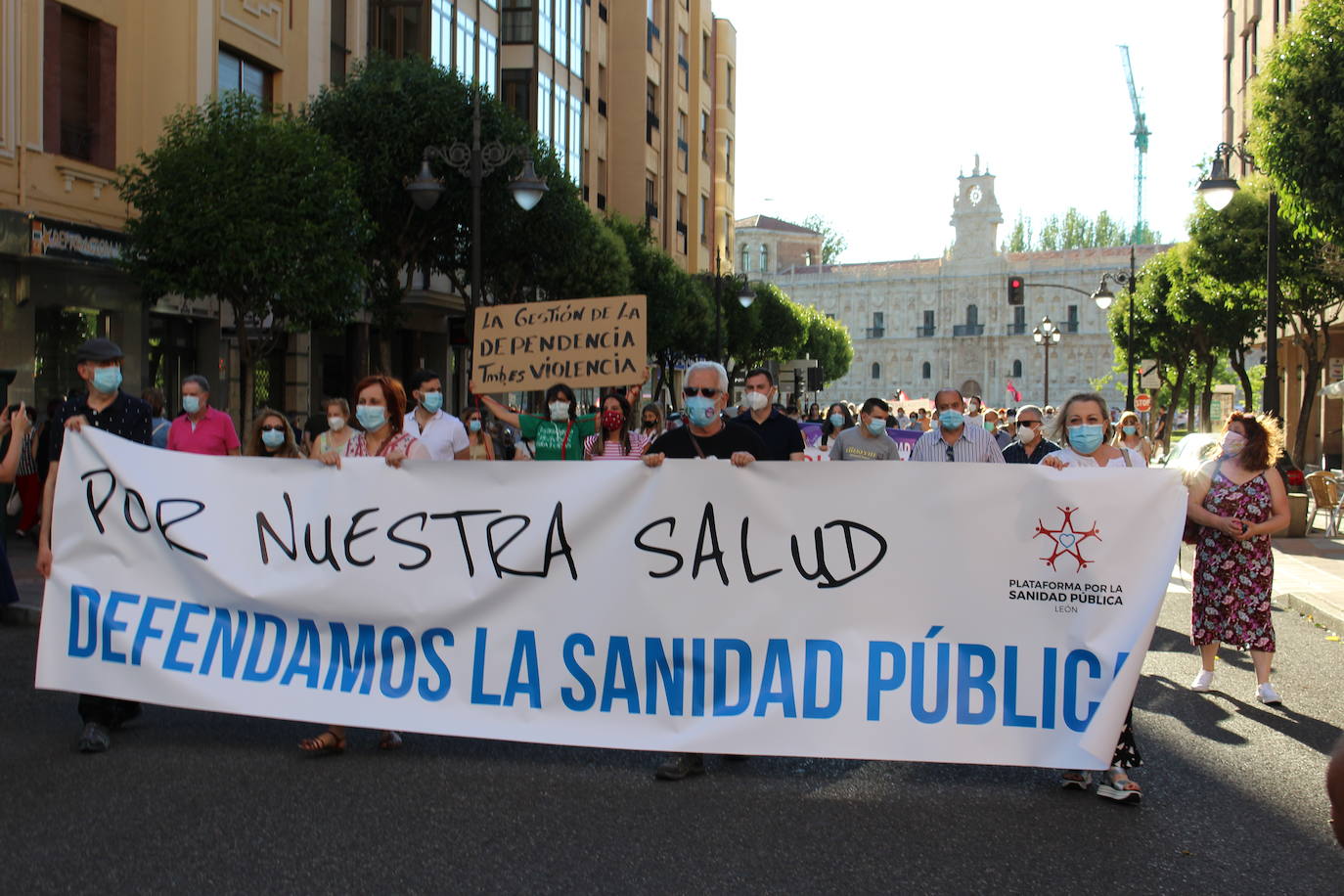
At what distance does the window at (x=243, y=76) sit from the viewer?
21.8 m

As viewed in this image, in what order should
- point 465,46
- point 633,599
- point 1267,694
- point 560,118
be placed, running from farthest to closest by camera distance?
point 560,118 → point 465,46 → point 1267,694 → point 633,599

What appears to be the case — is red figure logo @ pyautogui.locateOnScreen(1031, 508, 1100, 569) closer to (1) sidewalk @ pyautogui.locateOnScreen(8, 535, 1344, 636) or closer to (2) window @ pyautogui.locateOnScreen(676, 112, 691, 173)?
(1) sidewalk @ pyautogui.locateOnScreen(8, 535, 1344, 636)

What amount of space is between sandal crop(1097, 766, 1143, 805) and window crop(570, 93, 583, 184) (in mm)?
35008

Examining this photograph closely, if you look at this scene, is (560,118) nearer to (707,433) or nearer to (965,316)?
(707,433)

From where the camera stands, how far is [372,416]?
22.7ft

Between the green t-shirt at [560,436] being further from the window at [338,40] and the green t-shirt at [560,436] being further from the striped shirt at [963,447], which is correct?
the window at [338,40]

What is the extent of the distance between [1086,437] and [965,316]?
4865 inches

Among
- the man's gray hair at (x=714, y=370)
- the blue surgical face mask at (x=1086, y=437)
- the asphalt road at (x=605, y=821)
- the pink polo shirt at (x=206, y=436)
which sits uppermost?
the man's gray hair at (x=714, y=370)

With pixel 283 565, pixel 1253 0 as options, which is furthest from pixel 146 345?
pixel 1253 0

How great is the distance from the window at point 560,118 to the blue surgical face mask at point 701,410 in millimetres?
31800

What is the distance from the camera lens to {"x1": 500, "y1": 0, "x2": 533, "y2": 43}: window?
→ 36219 millimetres

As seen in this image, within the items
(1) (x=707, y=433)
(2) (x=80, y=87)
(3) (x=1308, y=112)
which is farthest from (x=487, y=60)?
(1) (x=707, y=433)

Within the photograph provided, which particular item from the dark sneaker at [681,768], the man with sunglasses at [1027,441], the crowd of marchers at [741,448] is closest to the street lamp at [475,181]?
the man with sunglasses at [1027,441]

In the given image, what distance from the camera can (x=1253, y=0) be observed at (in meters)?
43.4
